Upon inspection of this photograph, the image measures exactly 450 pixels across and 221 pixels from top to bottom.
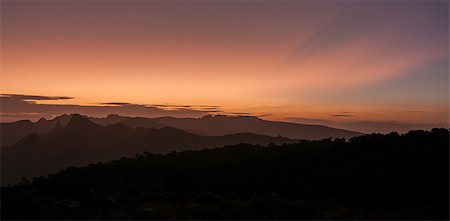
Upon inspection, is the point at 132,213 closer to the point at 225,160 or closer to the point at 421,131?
the point at 225,160

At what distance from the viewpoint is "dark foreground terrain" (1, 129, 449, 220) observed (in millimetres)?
18172

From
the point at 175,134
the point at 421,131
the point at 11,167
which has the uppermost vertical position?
the point at 421,131

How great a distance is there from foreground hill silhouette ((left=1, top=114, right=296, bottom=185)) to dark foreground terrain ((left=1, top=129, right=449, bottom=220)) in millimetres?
72470

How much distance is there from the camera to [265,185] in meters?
24.3

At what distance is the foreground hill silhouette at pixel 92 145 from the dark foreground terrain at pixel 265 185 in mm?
72470

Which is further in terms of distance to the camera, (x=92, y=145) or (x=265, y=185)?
(x=92, y=145)

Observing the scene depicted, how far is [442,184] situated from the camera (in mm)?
21938

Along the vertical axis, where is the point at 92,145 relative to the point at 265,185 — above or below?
below

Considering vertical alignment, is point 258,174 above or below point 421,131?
below

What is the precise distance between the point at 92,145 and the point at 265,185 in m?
129

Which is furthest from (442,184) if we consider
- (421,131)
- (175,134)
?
(175,134)

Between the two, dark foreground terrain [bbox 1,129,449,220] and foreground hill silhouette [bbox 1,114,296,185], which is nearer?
dark foreground terrain [bbox 1,129,449,220]

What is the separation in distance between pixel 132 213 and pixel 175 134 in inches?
4376

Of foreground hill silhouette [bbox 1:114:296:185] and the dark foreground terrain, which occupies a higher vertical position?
the dark foreground terrain
